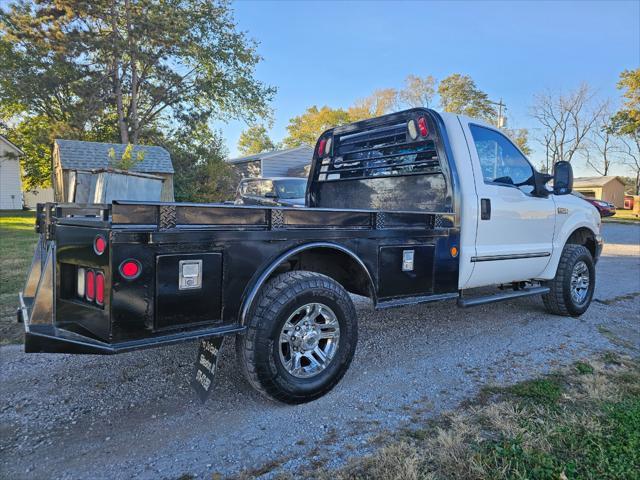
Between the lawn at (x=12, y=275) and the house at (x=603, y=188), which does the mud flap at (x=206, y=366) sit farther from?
the house at (x=603, y=188)

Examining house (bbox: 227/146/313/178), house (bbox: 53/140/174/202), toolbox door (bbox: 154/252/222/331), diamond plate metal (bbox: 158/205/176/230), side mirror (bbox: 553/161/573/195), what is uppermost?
house (bbox: 227/146/313/178)

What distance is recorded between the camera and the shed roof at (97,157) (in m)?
19.2

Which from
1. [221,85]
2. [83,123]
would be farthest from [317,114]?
[83,123]

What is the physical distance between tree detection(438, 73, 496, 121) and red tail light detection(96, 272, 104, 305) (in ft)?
144

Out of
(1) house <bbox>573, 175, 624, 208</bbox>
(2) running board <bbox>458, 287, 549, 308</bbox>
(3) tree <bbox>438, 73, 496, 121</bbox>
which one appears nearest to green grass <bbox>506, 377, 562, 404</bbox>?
(2) running board <bbox>458, 287, 549, 308</bbox>

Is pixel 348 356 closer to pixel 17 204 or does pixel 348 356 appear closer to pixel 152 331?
pixel 152 331

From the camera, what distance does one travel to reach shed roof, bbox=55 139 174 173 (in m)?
19.2

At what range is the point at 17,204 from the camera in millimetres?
31391

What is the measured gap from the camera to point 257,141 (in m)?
71.2

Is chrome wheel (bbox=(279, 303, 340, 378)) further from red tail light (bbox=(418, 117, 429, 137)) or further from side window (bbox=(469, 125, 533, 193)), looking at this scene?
side window (bbox=(469, 125, 533, 193))

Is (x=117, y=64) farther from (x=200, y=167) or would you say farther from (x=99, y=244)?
(x=99, y=244)

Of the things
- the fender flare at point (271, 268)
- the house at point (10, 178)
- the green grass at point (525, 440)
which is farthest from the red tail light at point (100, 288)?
the house at point (10, 178)

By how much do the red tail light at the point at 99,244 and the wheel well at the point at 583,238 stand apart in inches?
207

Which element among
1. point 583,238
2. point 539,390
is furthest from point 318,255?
point 583,238
